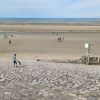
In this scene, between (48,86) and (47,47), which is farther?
(47,47)

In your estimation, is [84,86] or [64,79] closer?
[84,86]

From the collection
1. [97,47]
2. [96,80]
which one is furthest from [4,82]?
[97,47]

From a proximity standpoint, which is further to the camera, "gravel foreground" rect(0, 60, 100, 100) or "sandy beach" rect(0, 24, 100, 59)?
"sandy beach" rect(0, 24, 100, 59)

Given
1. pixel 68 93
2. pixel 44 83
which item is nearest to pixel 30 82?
pixel 44 83

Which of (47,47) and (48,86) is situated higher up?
(47,47)

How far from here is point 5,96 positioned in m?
12.8

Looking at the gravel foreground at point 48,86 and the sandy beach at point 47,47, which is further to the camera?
the sandy beach at point 47,47

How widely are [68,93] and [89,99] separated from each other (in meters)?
1.22

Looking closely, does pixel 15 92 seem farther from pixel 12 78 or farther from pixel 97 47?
pixel 97 47

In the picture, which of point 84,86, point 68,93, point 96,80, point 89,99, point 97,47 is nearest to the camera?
point 89,99

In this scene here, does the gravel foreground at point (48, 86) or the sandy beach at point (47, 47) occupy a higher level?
the sandy beach at point (47, 47)

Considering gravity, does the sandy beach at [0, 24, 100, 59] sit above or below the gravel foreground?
above

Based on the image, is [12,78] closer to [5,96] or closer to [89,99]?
[5,96]

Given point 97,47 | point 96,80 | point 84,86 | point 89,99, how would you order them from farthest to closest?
point 97,47
point 96,80
point 84,86
point 89,99
